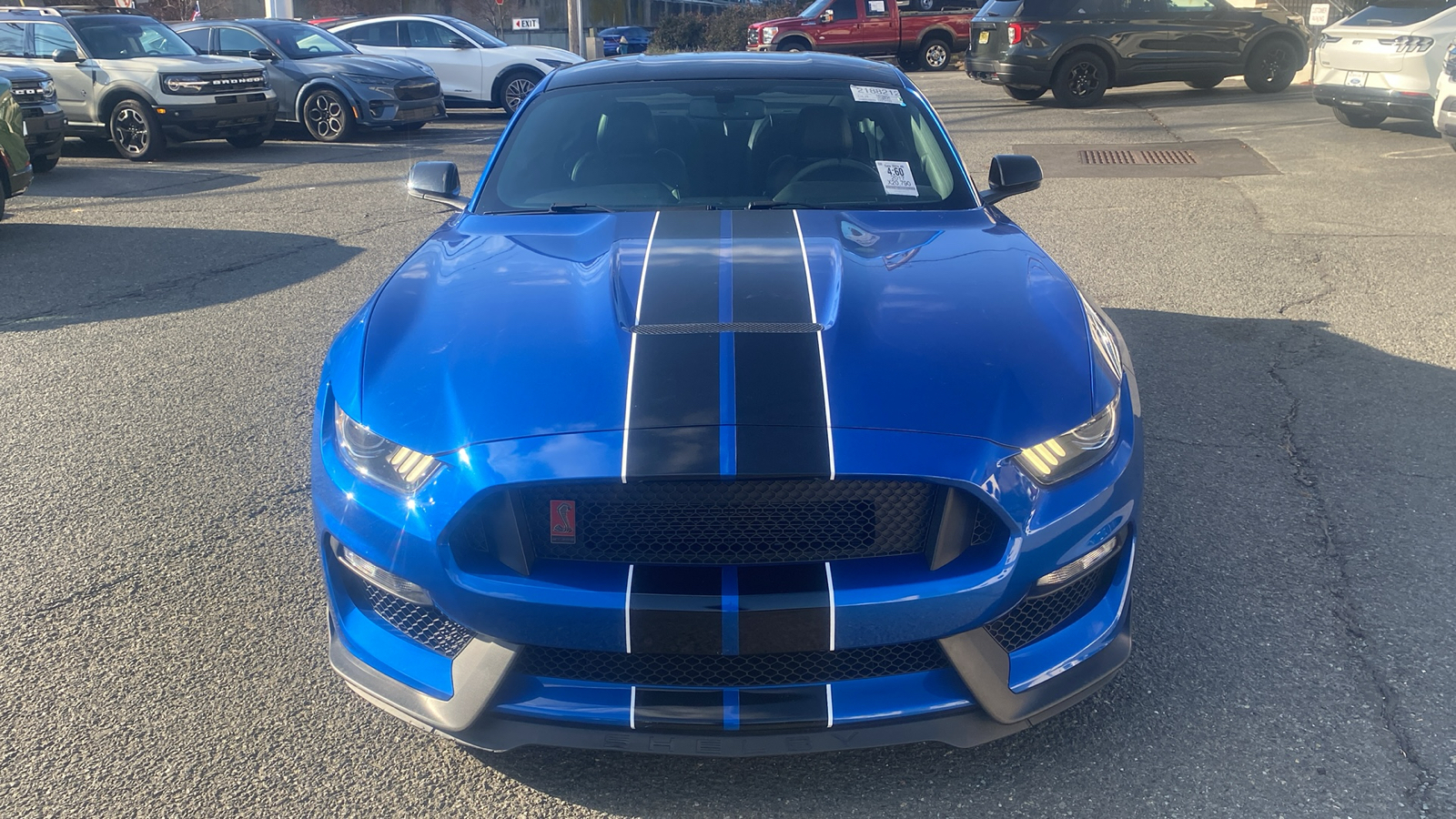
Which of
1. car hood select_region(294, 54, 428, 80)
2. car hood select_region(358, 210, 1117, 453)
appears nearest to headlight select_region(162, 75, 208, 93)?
car hood select_region(294, 54, 428, 80)

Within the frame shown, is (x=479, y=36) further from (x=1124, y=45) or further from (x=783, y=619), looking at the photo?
(x=783, y=619)

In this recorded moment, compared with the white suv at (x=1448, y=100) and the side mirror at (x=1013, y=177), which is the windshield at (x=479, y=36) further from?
the side mirror at (x=1013, y=177)

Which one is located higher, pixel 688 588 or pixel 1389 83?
pixel 1389 83

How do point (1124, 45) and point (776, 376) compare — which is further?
point (1124, 45)

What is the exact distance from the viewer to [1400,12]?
1089cm

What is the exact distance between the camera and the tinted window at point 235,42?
46.8ft

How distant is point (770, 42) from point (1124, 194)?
53.2 feet

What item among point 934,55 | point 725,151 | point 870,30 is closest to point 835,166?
point 725,151

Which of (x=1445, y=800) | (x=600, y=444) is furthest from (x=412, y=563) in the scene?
(x=1445, y=800)

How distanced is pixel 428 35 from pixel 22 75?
737 cm

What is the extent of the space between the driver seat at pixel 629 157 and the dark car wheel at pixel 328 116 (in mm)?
11128

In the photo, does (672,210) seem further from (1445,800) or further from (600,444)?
(1445,800)

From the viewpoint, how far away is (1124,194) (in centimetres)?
928

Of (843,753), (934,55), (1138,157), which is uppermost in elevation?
(934,55)
